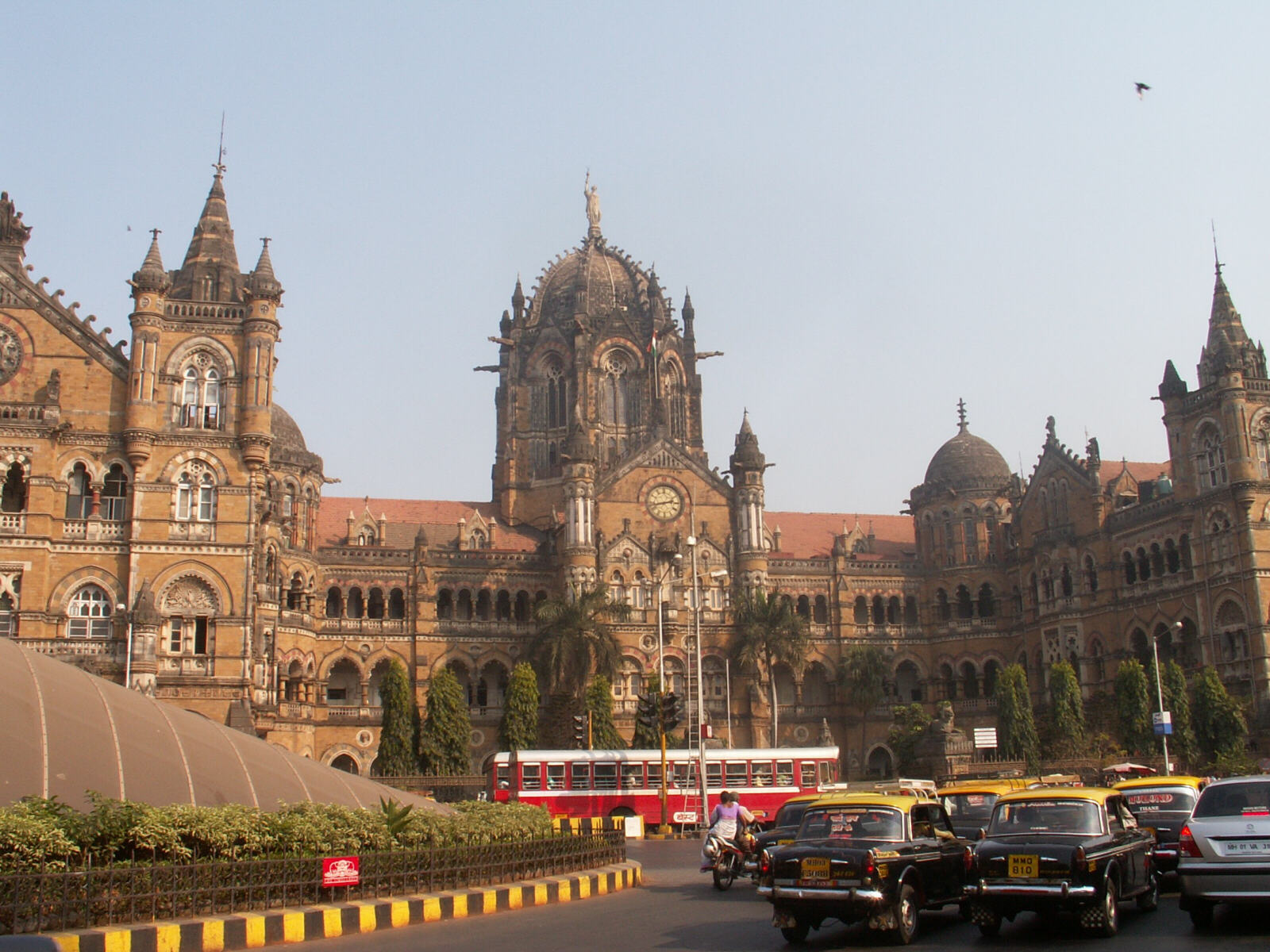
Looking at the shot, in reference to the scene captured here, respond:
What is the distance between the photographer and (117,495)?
50562 mm

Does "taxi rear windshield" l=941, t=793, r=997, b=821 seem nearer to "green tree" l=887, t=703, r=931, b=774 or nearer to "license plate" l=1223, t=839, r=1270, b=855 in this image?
"license plate" l=1223, t=839, r=1270, b=855

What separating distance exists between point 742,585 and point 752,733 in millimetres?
7317

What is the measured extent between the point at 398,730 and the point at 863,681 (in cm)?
2375

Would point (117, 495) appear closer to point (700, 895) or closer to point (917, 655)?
point (700, 895)

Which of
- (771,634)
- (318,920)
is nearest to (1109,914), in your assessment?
(318,920)

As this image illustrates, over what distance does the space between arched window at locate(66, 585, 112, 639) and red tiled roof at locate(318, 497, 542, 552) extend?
18273mm

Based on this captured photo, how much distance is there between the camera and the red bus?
43406mm

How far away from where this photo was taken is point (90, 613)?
1934 inches

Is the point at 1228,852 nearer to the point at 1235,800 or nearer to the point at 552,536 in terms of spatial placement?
the point at 1235,800

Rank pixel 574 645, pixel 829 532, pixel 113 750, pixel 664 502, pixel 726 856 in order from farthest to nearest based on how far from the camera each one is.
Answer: pixel 829 532 → pixel 664 502 → pixel 574 645 → pixel 726 856 → pixel 113 750

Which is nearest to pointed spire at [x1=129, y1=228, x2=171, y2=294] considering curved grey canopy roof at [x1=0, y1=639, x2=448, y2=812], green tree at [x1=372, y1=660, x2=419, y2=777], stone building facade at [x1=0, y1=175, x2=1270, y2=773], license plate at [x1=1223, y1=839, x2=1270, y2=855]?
stone building facade at [x1=0, y1=175, x2=1270, y2=773]

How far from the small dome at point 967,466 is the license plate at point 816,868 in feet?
195

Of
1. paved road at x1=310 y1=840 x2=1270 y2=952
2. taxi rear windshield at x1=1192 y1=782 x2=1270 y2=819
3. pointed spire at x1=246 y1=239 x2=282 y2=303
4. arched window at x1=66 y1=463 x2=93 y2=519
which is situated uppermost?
pointed spire at x1=246 y1=239 x2=282 y2=303

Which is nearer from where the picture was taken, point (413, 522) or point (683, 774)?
point (683, 774)
